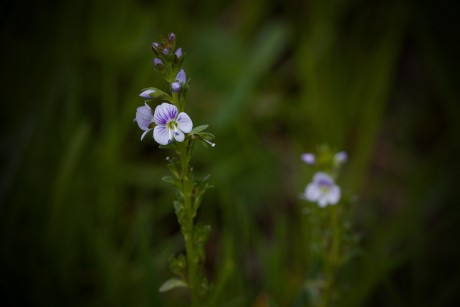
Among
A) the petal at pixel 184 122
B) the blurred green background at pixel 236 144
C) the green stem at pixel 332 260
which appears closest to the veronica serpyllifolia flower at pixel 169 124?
the petal at pixel 184 122

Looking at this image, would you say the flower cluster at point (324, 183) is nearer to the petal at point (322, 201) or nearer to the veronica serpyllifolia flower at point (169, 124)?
the petal at point (322, 201)

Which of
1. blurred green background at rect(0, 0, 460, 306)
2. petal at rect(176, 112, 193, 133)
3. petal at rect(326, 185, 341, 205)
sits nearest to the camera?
petal at rect(176, 112, 193, 133)

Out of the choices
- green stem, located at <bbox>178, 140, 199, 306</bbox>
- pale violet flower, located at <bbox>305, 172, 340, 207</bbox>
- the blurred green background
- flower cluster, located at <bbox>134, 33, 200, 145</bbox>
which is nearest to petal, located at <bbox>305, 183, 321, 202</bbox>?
pale violet flower, located at <bbox>305, 172, 340, 207</bbox>

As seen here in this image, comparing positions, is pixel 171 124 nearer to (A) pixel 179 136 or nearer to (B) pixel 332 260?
(A) pixel 179 136

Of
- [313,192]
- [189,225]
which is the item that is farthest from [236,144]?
[189,225]

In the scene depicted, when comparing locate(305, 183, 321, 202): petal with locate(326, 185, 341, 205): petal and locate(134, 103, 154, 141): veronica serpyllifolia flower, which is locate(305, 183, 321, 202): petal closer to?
locate(326, 185, 341, 205): petal

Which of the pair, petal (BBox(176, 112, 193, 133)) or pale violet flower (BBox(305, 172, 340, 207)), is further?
pale violet flower (BBox(305, 172, 340, 207))
